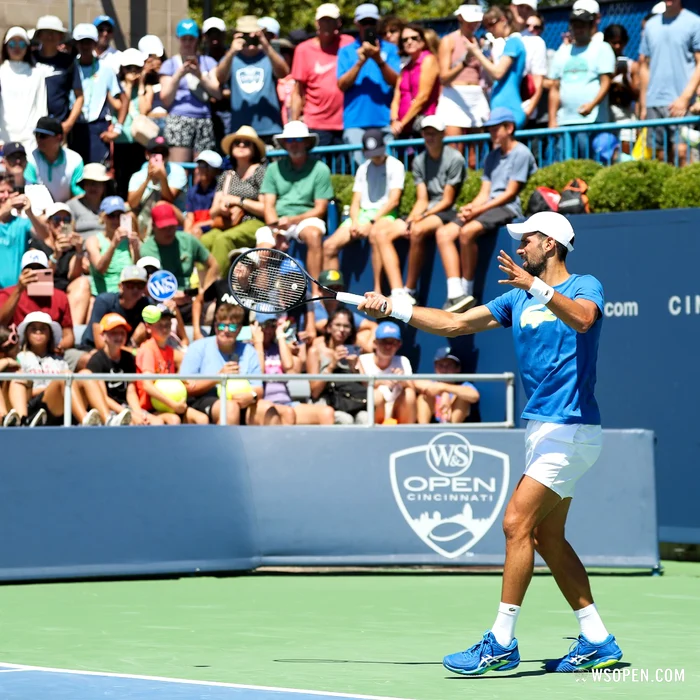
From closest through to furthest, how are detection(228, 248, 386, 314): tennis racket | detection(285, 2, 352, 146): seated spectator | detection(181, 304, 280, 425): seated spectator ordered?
detection(228, 248, 386, 314): tennis racket < detection(181, 304, 280, 425): seated spectator < detection(285, 2, 352, 146): seated spectator

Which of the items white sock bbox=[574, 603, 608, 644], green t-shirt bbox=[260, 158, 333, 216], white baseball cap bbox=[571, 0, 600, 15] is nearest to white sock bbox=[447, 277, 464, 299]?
green t-shirt bbox=[260, 158, 333, 216]

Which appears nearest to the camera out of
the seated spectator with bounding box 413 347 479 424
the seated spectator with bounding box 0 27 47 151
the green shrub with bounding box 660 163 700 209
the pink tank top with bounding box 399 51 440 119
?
the seated spectator with bounding box 413 347 479 424

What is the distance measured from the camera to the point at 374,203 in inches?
572

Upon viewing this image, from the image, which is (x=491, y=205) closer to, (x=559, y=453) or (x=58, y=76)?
(x=58, y=76)

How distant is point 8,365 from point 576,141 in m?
5.94

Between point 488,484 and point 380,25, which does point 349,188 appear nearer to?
point 380,25

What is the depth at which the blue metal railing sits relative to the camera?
13.5 meters

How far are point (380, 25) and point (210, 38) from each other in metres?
2.29

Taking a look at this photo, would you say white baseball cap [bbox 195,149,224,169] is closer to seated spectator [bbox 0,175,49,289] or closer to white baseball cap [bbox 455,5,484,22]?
seated spectator [bbox 0,175,49,289]

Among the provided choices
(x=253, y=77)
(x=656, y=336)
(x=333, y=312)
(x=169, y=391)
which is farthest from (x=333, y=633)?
(x=253, y=77)

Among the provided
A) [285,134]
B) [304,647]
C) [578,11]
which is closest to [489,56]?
[578,11]

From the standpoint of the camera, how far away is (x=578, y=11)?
14.3 meters

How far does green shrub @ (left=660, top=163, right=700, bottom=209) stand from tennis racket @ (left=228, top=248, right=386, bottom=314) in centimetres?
605

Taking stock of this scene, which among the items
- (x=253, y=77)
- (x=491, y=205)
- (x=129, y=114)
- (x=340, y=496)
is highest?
(x=253, y=77)
